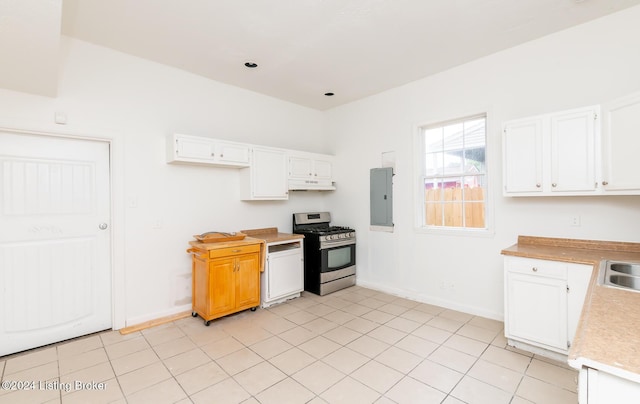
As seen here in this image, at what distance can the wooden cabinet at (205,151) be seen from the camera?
3.27 metres

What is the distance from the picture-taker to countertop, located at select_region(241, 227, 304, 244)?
387cm

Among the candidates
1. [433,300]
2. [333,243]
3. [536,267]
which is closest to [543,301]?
[536,267]

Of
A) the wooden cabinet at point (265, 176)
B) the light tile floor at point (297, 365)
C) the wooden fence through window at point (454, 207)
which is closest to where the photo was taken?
the light tile floor at point (297, 365)

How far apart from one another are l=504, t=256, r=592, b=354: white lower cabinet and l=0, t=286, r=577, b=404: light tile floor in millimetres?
185

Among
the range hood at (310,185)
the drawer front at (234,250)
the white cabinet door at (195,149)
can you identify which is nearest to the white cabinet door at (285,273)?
the drawer front at (234,250)

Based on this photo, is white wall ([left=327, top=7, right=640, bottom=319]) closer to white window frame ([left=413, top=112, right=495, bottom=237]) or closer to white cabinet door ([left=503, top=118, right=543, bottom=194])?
white window frame ([left=413, top=112, right=495, bottom=237])

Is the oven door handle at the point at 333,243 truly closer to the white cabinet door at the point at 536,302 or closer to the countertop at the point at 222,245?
the countertop at the point at 222,245

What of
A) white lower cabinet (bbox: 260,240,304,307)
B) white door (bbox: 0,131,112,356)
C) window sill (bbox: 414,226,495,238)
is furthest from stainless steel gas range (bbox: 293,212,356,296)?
white door (bbox: 0,131,112,356)

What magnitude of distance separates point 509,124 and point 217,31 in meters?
2.95

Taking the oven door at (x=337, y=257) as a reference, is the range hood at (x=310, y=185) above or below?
above

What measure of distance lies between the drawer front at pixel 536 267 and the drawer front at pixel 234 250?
2.68 metres

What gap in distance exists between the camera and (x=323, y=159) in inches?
190

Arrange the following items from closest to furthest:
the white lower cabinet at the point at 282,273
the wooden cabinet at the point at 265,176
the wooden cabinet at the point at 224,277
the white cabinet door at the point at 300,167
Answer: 1. the wooden cabinet at the point at 224,277
2. the white lower cabinet at the point at 282,273
3. the wooden cabinet at the point at 265,176
4. the white cabinet door at the point at 300,167

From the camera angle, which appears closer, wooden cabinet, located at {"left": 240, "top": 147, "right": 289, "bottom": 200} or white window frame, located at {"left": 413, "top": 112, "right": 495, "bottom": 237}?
white window frame, located at {"left": 413, "top": 112, "right": 495, "bottom": 237}
